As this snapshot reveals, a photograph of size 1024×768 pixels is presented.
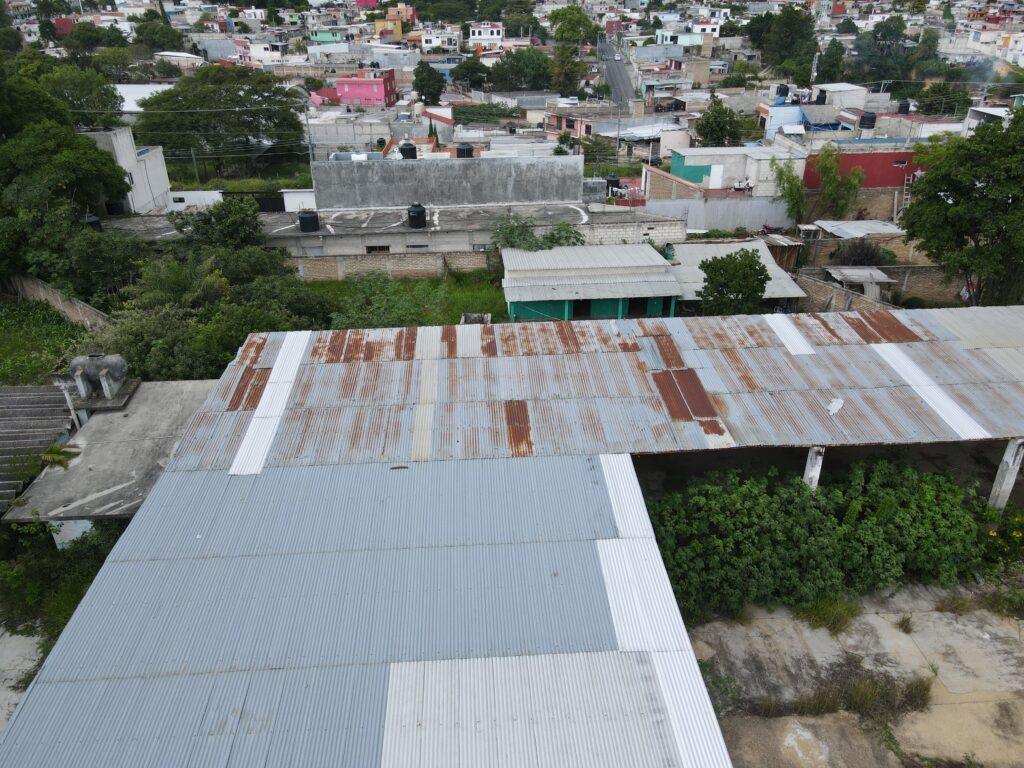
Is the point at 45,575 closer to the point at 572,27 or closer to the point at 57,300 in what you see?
the point at 57,300

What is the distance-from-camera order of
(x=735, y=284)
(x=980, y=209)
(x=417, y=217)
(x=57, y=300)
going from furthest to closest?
(x=417, y=217) < (x=57, y=300) < (x=735, y=284) < (x=980, y=209)

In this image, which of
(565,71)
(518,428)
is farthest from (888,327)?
(565,71)

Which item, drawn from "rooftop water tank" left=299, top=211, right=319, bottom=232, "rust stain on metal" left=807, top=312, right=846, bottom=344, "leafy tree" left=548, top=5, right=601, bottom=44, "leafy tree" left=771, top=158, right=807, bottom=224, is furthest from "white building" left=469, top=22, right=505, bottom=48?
"rust stain on metal" left=807, top=312, right=846, bottom=344

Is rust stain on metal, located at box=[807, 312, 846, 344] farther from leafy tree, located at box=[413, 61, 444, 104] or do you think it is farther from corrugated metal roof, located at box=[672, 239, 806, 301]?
leafy tree, located at box=[413, 61, 444, 104]

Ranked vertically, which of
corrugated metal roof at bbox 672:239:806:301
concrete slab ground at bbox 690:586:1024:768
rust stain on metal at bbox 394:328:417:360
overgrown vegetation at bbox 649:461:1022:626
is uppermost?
rust stain on metal at bbox 394:328:417:360

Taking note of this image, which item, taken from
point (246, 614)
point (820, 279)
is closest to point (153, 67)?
point (820, 279)

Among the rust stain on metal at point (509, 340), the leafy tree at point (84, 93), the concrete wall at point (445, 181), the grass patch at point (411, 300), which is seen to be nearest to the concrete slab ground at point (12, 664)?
the rust stain on metal at point (509, 340)
